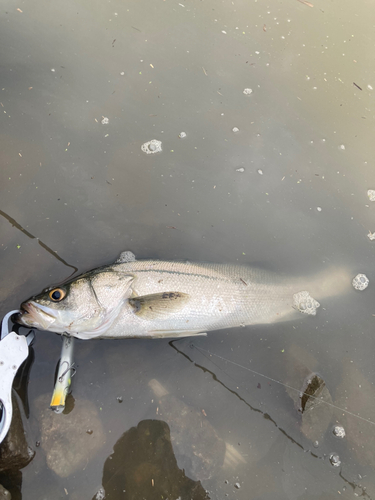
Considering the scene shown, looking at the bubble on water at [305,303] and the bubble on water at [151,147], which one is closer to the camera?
the bubble on water at [305,303]

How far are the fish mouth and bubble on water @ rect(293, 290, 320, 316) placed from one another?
2.67 metres

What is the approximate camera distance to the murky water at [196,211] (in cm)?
278

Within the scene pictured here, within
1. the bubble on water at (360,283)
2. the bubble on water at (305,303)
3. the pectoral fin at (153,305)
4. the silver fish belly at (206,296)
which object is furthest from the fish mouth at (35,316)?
the bubble on water at (360,283)

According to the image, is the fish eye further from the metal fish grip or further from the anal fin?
the anal fin

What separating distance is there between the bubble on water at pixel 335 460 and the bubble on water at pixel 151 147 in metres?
3.92

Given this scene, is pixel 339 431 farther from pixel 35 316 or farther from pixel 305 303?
pixel 35 316

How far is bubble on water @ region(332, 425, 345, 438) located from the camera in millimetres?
2938

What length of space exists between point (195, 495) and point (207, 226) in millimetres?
2767

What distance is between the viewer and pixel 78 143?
3430mm

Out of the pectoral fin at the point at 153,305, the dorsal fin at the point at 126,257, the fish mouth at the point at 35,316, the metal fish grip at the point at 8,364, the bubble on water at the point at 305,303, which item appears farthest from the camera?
the bubble on water at the point at 305,303

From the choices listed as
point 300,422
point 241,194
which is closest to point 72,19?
point 241,194

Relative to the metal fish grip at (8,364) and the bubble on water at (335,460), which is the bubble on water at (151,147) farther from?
the bubble on water at (335,460)

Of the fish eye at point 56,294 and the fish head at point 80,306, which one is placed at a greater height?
the fish eye at point 56,294

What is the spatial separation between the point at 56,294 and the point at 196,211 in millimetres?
1807
